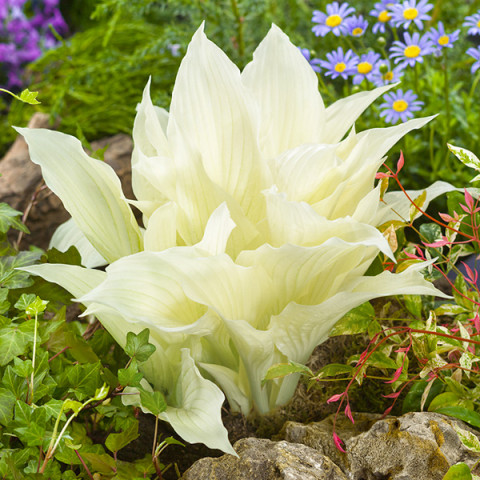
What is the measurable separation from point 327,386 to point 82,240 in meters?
0.41

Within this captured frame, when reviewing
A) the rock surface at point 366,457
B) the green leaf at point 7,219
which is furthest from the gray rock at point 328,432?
the green leaf at point 7,219

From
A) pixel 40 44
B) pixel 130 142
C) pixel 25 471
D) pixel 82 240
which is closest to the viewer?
pixel 25 471

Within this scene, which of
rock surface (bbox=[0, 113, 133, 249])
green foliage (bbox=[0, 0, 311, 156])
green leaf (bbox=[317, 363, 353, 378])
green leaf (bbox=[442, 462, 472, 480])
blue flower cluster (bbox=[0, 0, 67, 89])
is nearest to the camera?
green leaf (bbox=[442, 462, 472, 480])

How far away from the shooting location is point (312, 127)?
29.0 inches

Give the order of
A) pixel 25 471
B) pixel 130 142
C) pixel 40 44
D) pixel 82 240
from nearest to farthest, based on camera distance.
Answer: pixel 25 471 < pixel 82 240 < pixel 130 142 < pixel 40 44

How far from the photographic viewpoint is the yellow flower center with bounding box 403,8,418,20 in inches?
40.1

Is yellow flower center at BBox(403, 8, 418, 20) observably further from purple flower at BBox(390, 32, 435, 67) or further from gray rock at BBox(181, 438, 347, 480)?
gray rock at BBox(181, 438, 347, 480)

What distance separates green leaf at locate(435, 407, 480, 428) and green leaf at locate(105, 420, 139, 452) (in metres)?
0.34

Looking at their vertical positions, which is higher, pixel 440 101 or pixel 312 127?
pixel 312 127

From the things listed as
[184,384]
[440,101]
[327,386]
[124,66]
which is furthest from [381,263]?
[124,66]

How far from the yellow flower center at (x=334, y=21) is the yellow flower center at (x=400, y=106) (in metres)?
0.18

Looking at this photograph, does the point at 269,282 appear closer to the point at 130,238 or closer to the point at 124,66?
the point at 130,238

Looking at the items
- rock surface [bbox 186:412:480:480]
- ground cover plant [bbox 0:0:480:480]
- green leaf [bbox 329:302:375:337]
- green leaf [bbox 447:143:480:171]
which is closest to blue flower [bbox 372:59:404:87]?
ground cover plant [bbox 0:0:480:480]

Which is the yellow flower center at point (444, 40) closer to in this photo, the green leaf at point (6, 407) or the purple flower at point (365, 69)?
the purple flower at point (365, 69)
